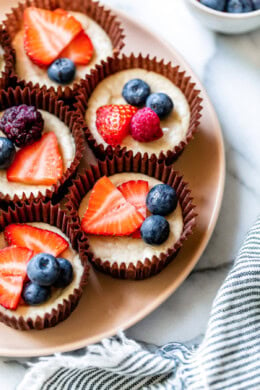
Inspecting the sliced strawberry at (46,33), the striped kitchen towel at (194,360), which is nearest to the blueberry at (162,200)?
the striped kitchen towel at (194,360)

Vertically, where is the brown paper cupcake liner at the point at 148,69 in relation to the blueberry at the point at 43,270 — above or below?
above

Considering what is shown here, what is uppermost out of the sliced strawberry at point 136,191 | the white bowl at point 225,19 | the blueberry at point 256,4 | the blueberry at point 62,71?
the blueberry at point 256,4

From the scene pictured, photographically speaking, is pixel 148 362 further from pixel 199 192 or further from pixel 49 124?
pixel 49 124

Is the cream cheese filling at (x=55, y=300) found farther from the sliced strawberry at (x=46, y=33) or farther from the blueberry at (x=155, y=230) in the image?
the sliced strawberry at (x=46, y=33)

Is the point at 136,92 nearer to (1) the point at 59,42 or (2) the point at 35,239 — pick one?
(1) the point at 59,42

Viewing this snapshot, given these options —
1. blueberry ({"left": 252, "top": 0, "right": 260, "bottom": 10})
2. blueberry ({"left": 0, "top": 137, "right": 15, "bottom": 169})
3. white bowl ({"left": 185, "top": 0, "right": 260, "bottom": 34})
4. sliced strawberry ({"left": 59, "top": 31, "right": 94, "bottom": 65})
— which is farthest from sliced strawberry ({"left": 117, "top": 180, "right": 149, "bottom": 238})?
blueberry ({"left": 252, "top": 0, "right": 260, "bottom": 10})

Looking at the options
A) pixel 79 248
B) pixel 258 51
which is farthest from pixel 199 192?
pixel 258 51
